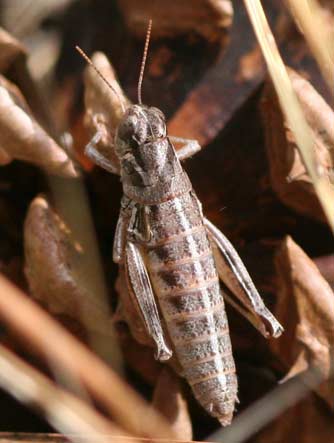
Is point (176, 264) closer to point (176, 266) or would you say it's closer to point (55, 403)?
point (176, 266)

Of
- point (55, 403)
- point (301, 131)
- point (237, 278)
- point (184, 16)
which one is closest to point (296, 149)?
point (301, 131)

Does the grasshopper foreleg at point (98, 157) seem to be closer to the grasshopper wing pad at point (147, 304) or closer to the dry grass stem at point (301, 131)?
the grasshopper wing pad at point (147, 304)

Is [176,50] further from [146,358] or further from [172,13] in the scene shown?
[146,358]

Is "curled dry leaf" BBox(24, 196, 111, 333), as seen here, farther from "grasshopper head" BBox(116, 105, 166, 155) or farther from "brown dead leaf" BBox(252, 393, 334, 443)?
"brown dead leaf" BBox(252, 393, 334, 443)

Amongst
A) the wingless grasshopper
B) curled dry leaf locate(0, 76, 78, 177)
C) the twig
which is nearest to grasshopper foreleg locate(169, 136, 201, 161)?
the wingless grasshopper

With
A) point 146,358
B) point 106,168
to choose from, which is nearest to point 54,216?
point 106,168

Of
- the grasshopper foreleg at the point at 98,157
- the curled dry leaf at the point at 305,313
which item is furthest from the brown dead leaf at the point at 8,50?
the curled dry leaf at the point at 305,313
